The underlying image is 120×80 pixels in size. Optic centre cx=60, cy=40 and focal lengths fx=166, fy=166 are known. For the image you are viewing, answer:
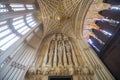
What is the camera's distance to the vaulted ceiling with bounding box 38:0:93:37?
52.3ft

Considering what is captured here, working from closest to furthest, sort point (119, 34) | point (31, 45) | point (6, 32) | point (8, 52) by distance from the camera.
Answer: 1. point (8, 52)
2. point (119, 34)
3. point (6, 32)
4. point (31, 45)

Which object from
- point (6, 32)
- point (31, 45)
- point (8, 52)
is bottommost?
point (31, 45)

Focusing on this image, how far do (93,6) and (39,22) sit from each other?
18.0ft

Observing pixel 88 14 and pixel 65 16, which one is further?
pixel 65 16

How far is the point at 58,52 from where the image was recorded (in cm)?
1302

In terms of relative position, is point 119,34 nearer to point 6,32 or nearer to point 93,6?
point 93,6

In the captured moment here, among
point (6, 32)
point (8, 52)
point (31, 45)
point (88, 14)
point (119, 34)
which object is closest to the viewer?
point (8, 52)

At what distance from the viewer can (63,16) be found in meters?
17.3

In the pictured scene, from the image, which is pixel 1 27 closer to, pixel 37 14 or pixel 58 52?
pixel 58 52

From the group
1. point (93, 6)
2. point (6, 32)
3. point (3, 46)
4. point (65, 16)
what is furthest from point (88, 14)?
point (3, 46)

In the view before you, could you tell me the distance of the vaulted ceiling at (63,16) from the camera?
15.9 meters

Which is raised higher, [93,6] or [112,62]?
[93,6]

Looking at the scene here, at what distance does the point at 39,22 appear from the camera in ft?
53.5

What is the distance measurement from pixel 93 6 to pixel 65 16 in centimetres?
387
